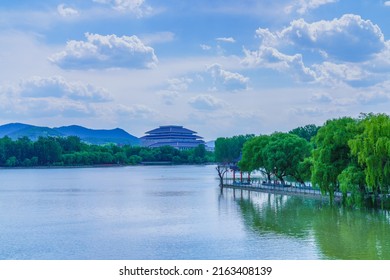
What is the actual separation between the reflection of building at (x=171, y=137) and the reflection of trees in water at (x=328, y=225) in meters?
127

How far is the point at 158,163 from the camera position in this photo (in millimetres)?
104750

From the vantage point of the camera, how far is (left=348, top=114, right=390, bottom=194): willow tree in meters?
21.5

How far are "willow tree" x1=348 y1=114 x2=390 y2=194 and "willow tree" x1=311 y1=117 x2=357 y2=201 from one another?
80.4 inches

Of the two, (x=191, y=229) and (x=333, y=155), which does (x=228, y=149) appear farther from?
(x=191, y=229)

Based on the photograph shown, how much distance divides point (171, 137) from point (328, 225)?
136912 millimetres

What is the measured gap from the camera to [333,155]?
24.8 meters

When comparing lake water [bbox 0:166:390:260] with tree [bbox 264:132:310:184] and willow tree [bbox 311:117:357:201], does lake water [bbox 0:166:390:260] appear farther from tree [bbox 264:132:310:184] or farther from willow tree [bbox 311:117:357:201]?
tree [bbox 264:132:310:184]

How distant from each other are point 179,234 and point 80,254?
152 inches

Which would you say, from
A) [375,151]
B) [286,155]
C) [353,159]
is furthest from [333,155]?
[286,155]

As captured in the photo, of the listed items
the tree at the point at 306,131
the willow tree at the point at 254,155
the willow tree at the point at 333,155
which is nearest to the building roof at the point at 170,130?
the tree at the point at 306,131

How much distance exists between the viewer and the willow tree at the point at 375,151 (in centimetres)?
2145

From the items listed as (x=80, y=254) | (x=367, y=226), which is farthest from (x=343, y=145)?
(x=80, y=254)

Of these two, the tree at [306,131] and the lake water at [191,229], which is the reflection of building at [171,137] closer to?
the tree at [306,131]

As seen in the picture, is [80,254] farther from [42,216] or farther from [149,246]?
[42,216]
